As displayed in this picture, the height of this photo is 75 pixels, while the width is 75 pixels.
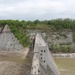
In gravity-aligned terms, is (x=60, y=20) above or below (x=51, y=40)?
above

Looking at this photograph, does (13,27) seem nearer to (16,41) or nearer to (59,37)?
(16,41)

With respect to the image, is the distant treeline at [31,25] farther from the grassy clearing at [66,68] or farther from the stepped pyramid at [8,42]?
the grassy clearing at [66,68]

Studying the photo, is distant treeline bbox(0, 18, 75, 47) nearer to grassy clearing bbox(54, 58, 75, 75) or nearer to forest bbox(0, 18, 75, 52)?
forest bbox(0, 18, 75, 52)

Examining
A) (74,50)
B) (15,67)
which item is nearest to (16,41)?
(74,50)

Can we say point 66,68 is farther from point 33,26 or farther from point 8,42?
point 33,26

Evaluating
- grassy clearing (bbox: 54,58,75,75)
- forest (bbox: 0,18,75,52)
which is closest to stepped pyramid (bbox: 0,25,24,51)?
forest (bbox: 0,18,75,52)

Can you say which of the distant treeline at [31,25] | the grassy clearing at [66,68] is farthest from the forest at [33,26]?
the grassy clearing at [66,68]
